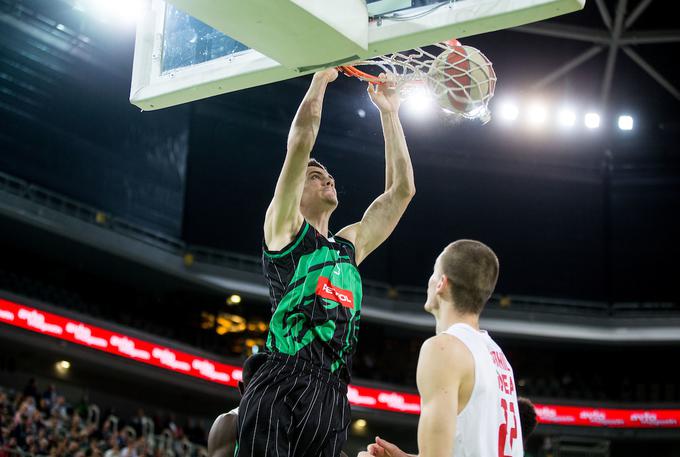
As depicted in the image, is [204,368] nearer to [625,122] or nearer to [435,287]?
[625,122]

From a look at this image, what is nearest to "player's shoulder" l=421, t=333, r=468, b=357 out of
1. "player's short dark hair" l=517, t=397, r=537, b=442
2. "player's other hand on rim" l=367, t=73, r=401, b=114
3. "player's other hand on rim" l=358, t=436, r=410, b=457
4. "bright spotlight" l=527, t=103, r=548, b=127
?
"player's other hand on rim" l=358, t=436, r=410, b=457

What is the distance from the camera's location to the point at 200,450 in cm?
1886

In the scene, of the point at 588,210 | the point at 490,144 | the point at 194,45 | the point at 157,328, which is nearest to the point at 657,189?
the point at 588,210

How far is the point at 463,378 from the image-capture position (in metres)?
3.38

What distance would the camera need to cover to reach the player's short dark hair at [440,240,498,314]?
3.61 meters

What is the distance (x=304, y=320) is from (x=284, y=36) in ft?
4.22

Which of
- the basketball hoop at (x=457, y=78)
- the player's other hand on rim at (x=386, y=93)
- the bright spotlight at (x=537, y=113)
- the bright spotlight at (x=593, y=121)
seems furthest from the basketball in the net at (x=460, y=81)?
the bright spotlight at (x=593, y=121)

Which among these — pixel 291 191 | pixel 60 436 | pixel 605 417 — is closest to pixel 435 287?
pixel 291 191

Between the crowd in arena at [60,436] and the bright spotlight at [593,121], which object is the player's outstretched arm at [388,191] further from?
the bright spotlight at [593,121]

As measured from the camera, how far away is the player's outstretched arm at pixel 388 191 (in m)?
4.54

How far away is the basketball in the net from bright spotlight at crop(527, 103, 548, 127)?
22.3 meters

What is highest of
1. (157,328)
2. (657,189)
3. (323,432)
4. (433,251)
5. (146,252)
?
(657,189)

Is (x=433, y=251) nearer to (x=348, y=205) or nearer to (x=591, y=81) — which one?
(x=348, y=205)

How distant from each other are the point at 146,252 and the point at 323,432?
19.1 metres
